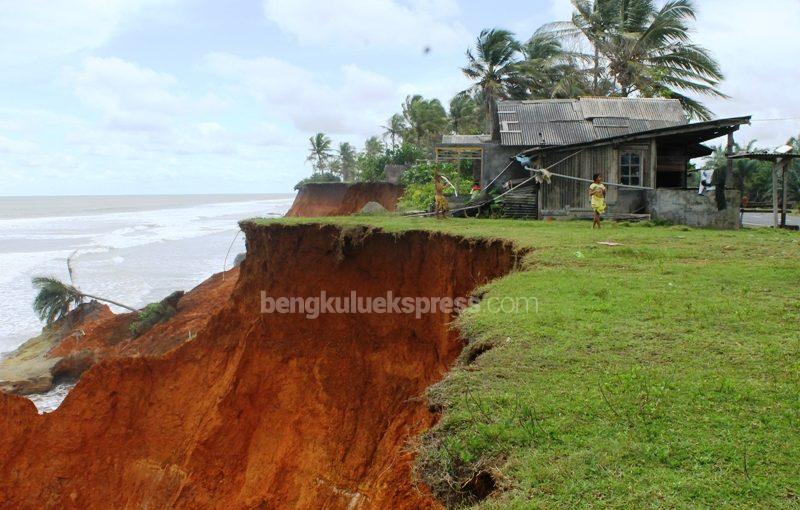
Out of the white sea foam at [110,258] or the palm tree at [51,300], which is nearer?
the palm tree at [51,300]

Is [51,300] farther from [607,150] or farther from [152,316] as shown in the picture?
[607,150]

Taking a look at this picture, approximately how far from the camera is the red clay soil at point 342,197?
33.5m

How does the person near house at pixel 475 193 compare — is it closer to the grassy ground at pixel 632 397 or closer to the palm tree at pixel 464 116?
the grassy ground at pixel 632 397

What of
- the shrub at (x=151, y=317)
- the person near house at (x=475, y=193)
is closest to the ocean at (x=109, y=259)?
the shrub at (x=151, y=317)

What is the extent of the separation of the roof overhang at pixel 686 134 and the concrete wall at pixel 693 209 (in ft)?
4.68

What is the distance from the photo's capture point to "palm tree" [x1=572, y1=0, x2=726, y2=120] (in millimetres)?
26594

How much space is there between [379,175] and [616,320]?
35.4 m

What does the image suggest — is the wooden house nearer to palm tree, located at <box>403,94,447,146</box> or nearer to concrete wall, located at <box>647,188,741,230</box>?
concrete wall, located at <box>647,188,741,230</box>

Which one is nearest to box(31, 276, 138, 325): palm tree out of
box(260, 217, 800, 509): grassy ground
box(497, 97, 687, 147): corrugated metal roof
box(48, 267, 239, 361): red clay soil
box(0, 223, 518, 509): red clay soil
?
box(48, 267, 239, 361): red clay soil

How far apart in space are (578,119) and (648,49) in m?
10.2

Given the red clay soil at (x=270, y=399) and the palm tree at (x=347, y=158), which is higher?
the palm tree at (x=347, y=158)

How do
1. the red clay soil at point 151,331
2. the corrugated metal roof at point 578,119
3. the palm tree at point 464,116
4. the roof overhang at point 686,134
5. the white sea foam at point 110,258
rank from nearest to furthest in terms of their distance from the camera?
the roof overhang at point 686,134 → the red clay soil at point 151,331 → the corrugated metal roof at point 578,119 → the white sea foam at point 110,258 → the palm tree at point 464,116

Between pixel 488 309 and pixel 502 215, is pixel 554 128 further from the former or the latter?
pixel 488 309

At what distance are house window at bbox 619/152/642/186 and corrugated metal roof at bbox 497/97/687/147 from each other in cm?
303
